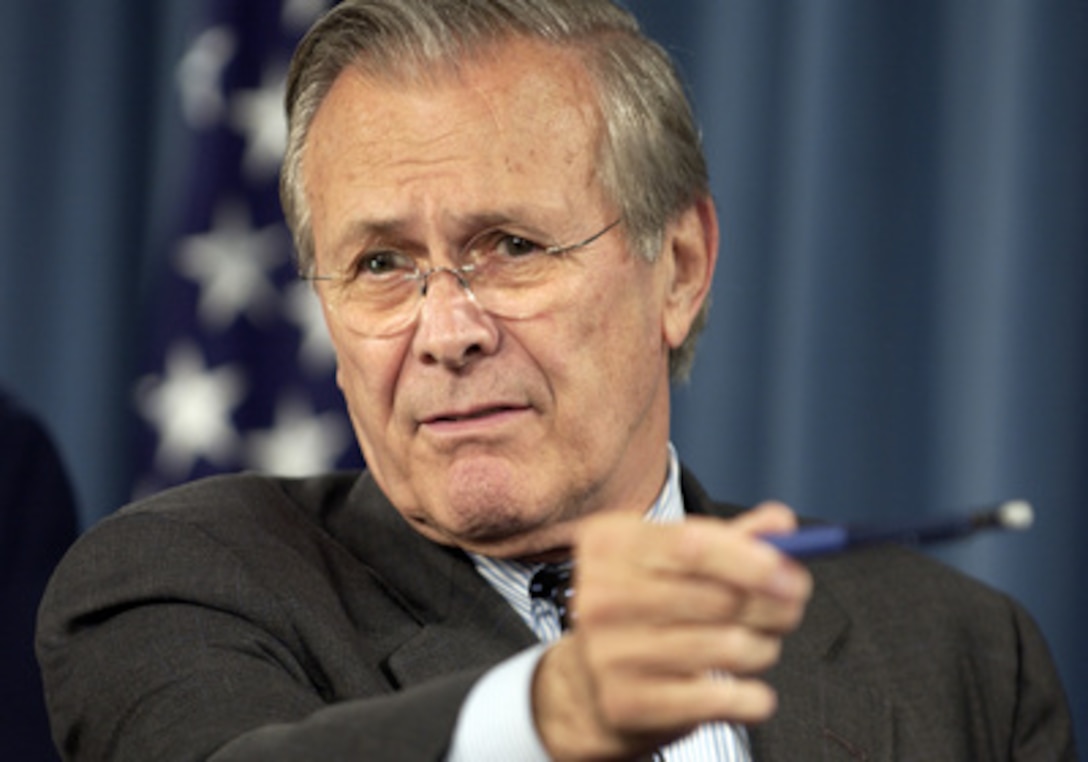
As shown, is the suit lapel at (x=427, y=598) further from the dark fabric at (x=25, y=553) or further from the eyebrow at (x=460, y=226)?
the dark fabric at (x=25, y=553)

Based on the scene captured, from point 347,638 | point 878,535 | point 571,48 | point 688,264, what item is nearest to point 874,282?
point 688,264

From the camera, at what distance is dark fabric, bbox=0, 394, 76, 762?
113 inches

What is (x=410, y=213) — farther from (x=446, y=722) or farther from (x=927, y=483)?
(x=927, y=483)

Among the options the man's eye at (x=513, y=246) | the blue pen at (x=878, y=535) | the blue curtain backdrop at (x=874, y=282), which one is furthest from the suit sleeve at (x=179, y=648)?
the blue curtain backdrop at (x=874, y=282)

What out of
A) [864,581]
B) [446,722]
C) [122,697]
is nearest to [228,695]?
[122,697]

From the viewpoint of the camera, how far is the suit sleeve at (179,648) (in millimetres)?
1684

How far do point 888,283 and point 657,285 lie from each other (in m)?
0.81

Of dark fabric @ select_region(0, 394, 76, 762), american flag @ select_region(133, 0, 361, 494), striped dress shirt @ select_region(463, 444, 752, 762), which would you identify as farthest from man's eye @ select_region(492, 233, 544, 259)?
dark fabric @ select_region(0, 394, 76, 762)

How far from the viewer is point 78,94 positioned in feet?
10.7

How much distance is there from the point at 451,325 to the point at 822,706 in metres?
0.67

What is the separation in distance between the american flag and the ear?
924mm

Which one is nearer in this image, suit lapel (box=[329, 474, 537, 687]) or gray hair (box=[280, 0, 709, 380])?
suit lapel (box=[329, 474, 537, 687])

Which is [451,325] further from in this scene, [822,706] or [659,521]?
[822,706]

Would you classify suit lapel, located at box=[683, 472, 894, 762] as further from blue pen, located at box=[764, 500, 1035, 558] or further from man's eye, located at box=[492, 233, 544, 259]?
blue pen, located at box=[764, 500, 1035, 558]
